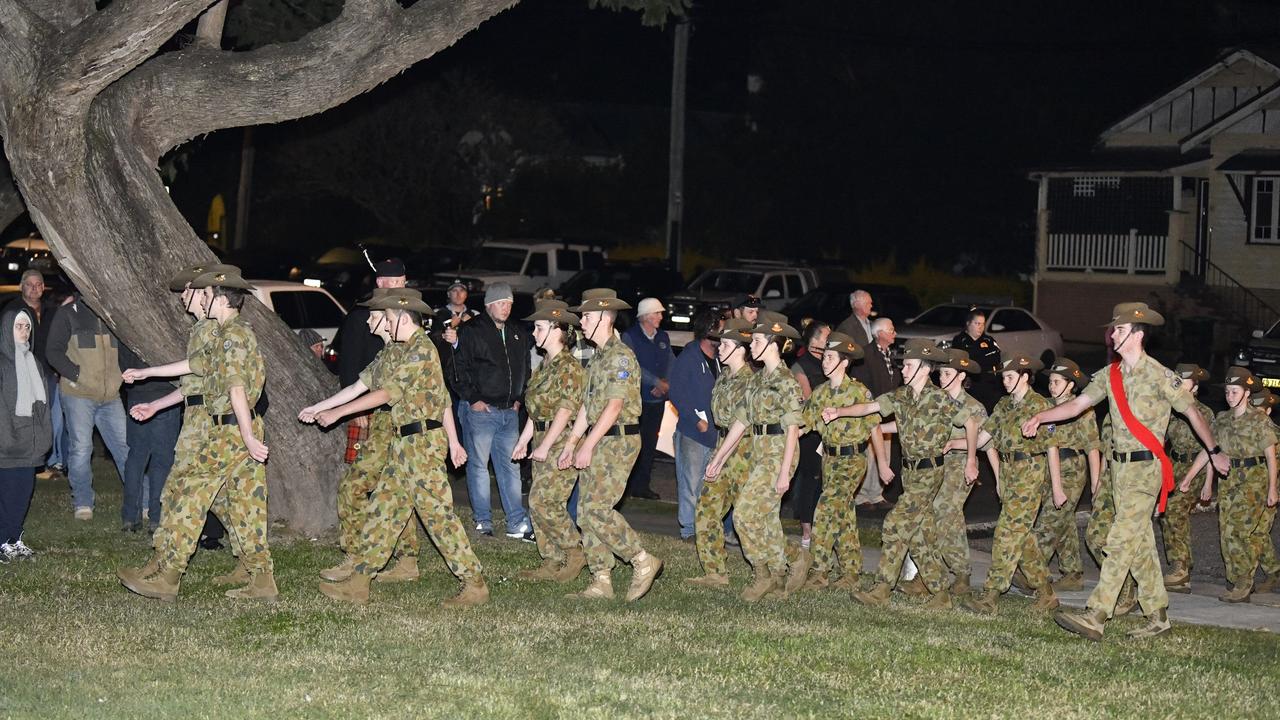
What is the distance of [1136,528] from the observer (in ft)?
28.1

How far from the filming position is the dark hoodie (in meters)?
10.2

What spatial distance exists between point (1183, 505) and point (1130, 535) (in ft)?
7.84

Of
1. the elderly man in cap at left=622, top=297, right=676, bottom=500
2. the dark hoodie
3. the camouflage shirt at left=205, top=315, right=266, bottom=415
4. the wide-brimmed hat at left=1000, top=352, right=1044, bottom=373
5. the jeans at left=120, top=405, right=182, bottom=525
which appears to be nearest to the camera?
the camouflage shirt at left=205, top=315, right=266, bottom=415

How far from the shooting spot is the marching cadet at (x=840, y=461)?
988 centimetres

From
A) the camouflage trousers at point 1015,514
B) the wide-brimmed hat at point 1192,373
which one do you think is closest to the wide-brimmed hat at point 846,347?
the camouflage trousers at point 1015,514

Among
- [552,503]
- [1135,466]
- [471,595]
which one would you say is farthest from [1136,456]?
[471,595]

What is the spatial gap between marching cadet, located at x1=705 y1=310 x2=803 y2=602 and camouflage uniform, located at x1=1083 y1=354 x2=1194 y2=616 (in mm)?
1824

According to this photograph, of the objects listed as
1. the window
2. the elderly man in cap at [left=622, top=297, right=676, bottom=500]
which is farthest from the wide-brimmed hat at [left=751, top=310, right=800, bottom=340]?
the window

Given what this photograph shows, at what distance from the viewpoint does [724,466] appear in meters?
9.71

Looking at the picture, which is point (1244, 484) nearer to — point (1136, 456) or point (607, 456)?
point (1136, 456)

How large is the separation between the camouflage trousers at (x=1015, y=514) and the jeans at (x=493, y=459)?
3778 millimetres

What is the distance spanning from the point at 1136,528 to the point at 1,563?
282 inches

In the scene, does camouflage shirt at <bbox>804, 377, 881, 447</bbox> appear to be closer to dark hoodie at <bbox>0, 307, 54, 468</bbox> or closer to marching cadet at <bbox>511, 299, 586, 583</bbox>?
marching cadet at <bbox>511, 299, 586, 583</bbox>

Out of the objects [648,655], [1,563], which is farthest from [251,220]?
[648,655]
